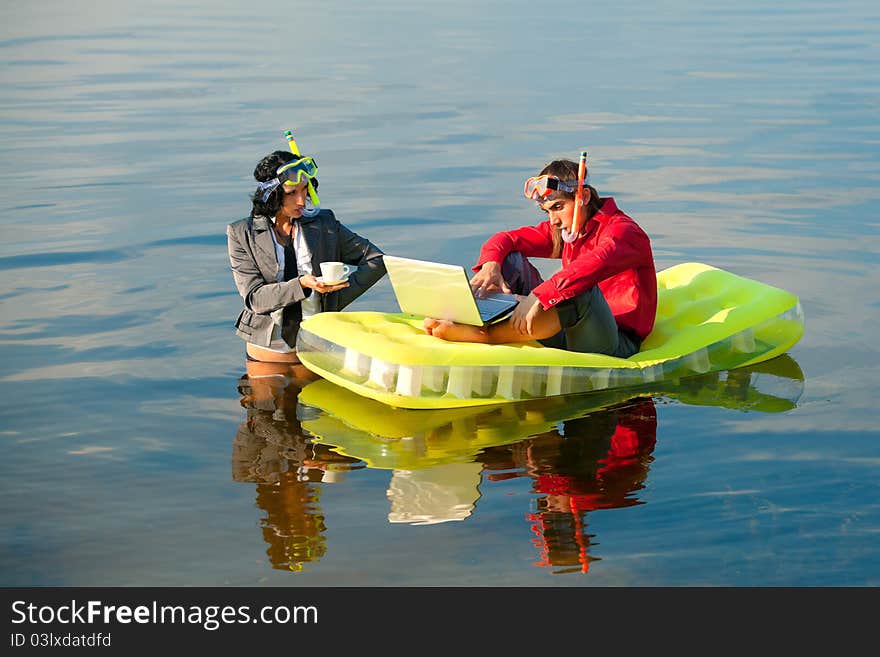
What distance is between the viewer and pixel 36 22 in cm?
2731

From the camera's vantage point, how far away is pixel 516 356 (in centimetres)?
652

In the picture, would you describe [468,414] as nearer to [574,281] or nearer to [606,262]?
[574,281]

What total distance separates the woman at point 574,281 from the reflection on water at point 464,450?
13.8 inches

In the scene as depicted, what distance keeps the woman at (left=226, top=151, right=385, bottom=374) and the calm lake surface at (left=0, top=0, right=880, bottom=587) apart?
40cm

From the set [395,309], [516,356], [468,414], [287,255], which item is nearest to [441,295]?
[516,356]

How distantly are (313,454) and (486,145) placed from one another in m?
8.23

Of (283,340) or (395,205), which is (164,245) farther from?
(283,340)

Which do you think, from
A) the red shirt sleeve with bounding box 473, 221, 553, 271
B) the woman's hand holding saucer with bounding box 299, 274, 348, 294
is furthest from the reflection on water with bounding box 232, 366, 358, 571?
the red shirt sleeve with bounding box 473, 221, 553, 271

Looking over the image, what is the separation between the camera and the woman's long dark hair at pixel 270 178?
21.9ft

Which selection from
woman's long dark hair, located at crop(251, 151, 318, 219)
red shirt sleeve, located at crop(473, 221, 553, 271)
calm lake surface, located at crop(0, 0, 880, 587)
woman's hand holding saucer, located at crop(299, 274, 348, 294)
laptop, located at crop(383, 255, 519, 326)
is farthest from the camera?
red shirt sleeve, located at crop(473, 221, 553, 271)

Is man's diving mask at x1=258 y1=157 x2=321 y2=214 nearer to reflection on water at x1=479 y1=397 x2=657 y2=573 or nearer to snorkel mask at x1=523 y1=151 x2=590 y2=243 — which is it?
snorkel mask at x1=523 y1=151 x2=590 y2=243

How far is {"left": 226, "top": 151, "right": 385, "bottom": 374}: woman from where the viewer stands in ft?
22.0

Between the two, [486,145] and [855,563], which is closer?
[855,563]

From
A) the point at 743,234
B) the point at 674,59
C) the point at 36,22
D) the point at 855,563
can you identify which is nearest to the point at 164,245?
the point at 743,234
